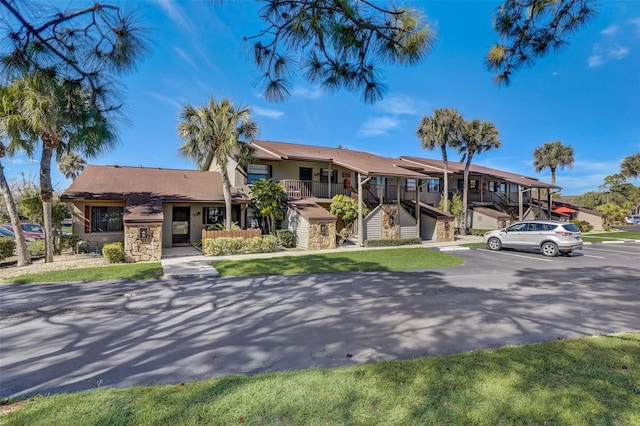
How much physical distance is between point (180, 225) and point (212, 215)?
6.06ft

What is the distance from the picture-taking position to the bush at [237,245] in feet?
48.3

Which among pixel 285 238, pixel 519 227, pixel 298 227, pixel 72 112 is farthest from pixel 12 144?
pixel 519 227

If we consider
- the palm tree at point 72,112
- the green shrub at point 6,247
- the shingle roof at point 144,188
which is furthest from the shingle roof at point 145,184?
the palm tree at point 72,112

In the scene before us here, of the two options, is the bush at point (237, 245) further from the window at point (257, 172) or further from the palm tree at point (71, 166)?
the palm tree at point (71, 166)

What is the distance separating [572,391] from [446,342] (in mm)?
1792

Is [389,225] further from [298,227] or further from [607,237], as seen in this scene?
[607,237]

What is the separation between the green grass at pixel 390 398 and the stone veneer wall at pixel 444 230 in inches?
716

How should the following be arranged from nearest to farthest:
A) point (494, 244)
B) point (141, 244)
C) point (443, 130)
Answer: point (141, 244), point (494, 244), point (443, 130)

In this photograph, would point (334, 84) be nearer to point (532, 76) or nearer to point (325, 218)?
point (532, 76)

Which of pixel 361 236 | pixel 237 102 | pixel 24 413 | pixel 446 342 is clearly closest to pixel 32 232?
pixel 237 102

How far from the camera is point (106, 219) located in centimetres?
1648

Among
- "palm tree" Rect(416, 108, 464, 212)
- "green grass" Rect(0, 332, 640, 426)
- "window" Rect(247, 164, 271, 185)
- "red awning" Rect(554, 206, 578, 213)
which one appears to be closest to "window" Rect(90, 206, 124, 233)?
"window" Rect(247, 164, 271, 185)

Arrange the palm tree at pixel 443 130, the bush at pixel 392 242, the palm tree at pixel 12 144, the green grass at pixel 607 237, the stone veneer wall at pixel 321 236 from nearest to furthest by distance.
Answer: the palm tree at pixel 12 144 < the stone veneer wall at pixel 321 236 < the bush at pixel 392 242 < the green grass at pixel 607 237 < the palm tree at pixel 443 130

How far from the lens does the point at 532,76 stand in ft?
17.8
